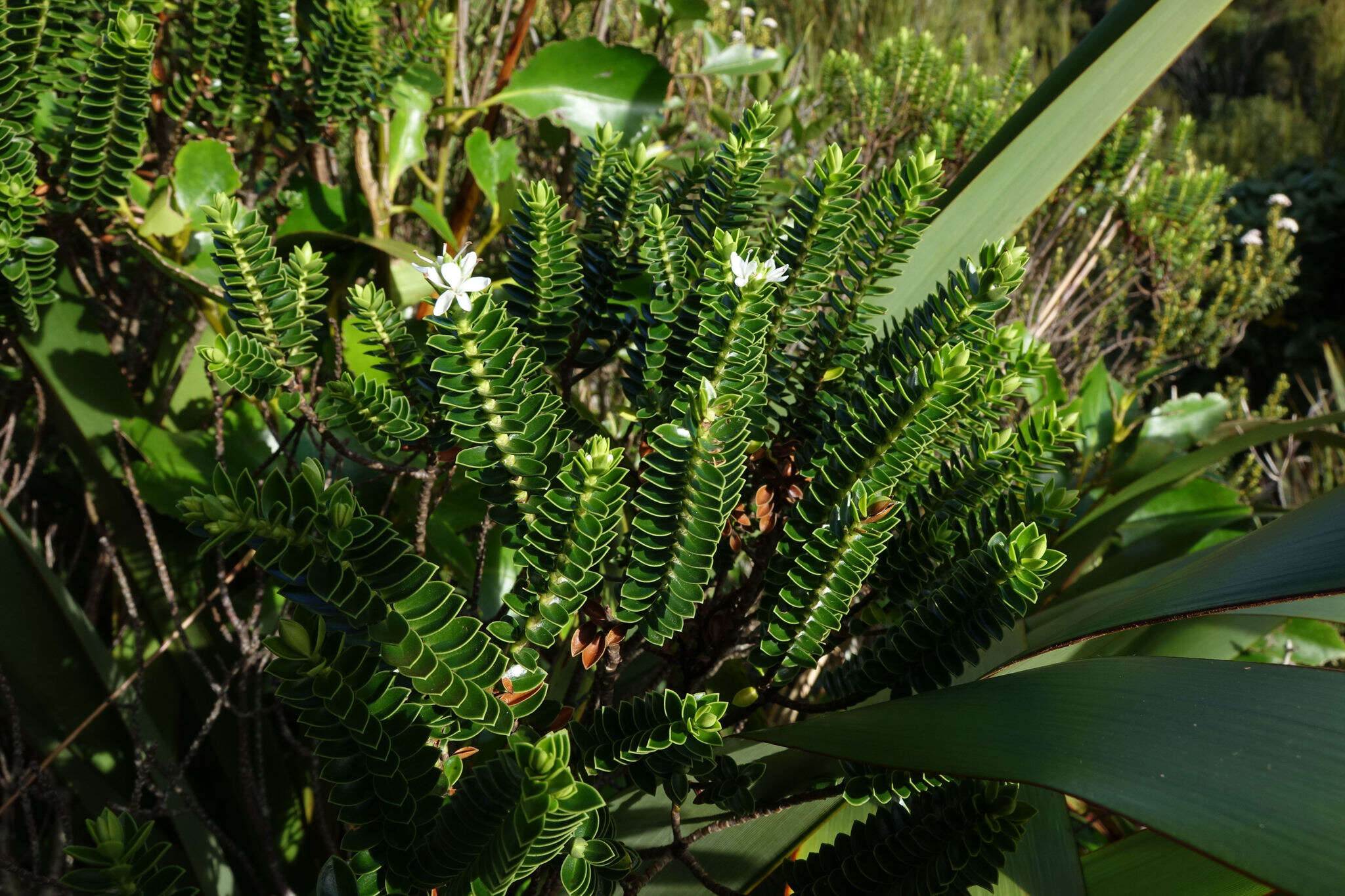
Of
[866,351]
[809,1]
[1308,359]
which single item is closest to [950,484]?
[866,351]

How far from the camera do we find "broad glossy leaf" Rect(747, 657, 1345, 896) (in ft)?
0.97

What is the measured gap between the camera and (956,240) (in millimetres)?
720

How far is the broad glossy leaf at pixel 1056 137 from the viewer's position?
0.71 m

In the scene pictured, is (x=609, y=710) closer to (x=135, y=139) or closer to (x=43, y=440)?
(x=135, y=139)

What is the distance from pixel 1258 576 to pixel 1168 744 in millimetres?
157

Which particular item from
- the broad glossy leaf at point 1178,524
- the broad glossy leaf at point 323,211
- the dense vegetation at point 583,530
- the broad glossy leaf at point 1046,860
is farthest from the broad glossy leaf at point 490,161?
the broad glossy leaf at point 1178,524

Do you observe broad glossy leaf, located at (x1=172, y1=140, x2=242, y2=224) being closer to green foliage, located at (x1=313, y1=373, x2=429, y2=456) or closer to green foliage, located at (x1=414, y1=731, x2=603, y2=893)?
green foliage, located at (x1=313, y1=373, x2=429, y2=456)

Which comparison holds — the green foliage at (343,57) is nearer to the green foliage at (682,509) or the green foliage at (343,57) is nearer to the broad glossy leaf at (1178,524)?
the green foliage at (682,509)

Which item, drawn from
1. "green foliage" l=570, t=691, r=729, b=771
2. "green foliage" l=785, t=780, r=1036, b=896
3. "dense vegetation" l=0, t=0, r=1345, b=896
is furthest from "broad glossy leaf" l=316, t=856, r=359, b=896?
"green foliage" l=785, t=780, r=1036, b=896

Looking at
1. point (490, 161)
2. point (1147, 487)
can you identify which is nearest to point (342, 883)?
point (490, 161)

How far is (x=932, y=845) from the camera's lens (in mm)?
398

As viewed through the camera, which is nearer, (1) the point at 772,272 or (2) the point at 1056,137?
(1) the point at 772,272

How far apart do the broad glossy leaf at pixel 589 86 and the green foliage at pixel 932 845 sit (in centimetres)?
76

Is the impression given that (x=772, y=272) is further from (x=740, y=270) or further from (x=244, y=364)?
(x=244, y=364)
